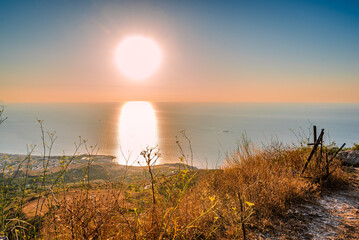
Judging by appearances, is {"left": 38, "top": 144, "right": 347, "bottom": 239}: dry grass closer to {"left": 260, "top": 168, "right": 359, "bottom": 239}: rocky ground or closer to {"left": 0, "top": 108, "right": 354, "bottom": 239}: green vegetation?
{"left": 0, "top": 108, "right": 354, "bottom": 239}: green vegetation

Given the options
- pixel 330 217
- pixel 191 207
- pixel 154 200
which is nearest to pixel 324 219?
pixel 330 217

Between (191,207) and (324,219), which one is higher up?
(191,207)

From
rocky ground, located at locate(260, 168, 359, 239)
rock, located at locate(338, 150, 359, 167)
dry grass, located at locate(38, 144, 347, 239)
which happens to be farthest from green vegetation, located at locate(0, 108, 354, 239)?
rock, located at locate(338, 150, 359, 167)

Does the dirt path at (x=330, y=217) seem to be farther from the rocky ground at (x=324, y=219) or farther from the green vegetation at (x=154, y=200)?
the green vegetation at (x=154, y=200)

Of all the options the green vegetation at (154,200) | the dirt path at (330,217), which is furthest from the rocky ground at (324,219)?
the green vegetation at (154,200)

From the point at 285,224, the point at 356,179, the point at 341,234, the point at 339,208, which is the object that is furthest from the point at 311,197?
the point at 356,179

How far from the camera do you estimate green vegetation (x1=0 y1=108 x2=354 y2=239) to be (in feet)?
6.95

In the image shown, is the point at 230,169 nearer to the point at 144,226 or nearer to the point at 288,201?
the point at 288,201

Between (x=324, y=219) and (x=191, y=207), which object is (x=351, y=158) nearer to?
(x=324, y=219)

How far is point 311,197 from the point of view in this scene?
4012 mm

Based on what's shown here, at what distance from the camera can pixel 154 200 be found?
2.47 metres

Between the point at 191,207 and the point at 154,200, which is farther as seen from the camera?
the point at 191,207

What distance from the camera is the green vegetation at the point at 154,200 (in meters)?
Result: 2.12

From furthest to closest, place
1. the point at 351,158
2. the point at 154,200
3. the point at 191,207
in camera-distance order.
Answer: the point at 351,158
the point at 191,207
the point at 154,200
